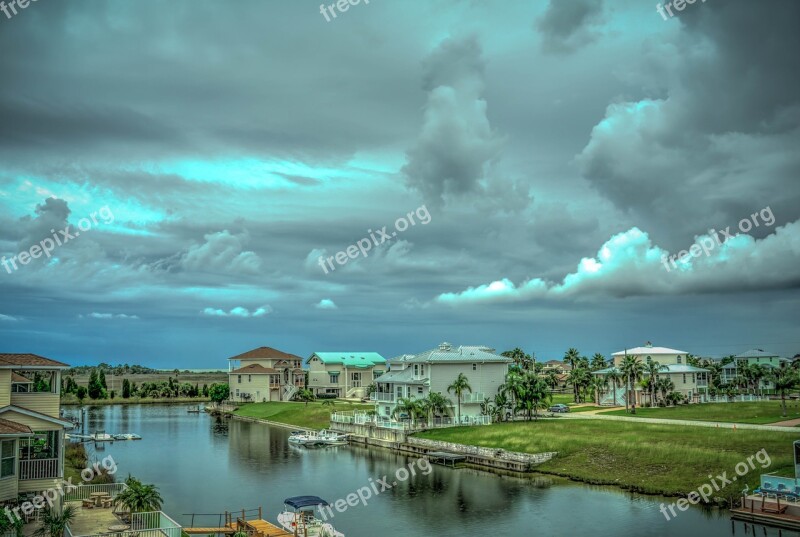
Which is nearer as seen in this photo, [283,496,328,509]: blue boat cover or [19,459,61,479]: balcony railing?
[19,459,61,479]: balcony railing

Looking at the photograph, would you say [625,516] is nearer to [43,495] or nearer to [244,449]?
[43,495]

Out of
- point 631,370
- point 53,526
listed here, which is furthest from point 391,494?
point 631,370

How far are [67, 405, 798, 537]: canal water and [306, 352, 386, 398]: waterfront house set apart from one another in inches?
2388

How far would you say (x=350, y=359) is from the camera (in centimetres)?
14988

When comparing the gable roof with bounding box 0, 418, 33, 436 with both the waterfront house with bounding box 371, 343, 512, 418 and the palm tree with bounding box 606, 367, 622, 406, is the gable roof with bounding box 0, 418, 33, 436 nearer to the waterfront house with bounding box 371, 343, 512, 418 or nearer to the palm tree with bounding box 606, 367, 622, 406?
the waterfront house with bounding box 371, 343, 512, 418

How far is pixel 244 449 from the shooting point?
79.4m

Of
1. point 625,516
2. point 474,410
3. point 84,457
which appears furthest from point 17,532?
point 474,410

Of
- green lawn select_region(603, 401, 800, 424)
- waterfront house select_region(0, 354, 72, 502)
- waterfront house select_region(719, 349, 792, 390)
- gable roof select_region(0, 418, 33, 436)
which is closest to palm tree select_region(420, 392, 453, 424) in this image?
green lawn select_region(603, 401, 800, 424)

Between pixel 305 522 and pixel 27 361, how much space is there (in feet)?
59.6

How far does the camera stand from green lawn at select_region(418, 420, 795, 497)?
1973 inches

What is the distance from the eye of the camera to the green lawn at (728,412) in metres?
72.9

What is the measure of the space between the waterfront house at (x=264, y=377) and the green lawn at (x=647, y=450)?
244 ft

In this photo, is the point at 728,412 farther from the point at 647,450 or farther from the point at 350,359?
the point at 350,359

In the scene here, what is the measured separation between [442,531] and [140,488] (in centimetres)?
1835
